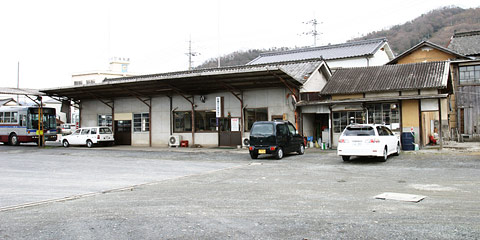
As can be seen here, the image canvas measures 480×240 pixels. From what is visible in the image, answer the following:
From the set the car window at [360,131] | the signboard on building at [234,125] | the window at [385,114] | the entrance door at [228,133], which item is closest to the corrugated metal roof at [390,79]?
the window at [385,114]

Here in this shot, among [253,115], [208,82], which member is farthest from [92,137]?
[253,115]

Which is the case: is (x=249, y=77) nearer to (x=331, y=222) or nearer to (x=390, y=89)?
(x=390, y=89)

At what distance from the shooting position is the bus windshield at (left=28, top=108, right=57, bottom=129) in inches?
1218

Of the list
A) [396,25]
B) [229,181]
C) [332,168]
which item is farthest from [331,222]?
[396,25]

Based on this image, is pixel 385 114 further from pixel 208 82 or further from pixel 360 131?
pixel 208 82

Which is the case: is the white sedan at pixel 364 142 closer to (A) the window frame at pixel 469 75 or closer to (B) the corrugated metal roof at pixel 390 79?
(B) the corrugated metal roof at pixel 390 79

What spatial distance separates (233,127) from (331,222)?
62.4 ft

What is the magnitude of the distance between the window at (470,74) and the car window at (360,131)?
56.3 ft

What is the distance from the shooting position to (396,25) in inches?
2598

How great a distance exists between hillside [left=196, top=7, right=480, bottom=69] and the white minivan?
104 ft

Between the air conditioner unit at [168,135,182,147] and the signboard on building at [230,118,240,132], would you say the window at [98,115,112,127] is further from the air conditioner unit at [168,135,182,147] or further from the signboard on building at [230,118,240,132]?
the signboard on building at [230,118,240,132]

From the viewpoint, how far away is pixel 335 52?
40.9 meters

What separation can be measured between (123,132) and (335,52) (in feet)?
77.0

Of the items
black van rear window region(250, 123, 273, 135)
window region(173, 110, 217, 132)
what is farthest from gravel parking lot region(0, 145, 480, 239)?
window region(173, 110, 217, 132)
